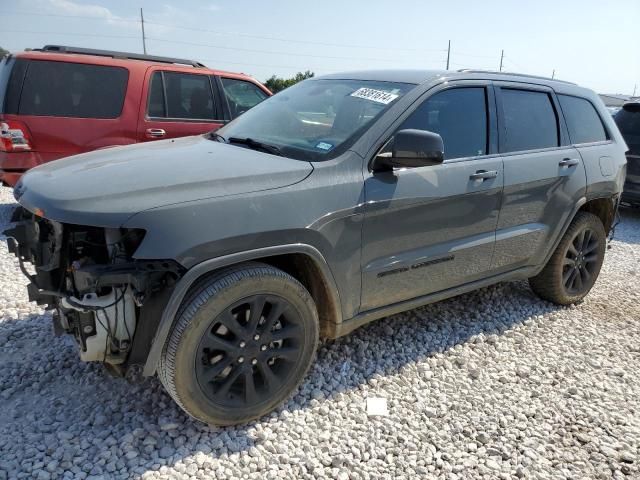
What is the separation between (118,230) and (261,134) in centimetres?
129

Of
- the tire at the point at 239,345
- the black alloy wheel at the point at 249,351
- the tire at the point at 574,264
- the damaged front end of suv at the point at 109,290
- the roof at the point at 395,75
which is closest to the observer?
the damaged front end of suv at the point at 109,290

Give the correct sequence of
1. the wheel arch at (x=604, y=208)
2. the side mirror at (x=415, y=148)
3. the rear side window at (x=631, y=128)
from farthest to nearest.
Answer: the rear side window at (x=631, y=128) → the wheel arch at (x=604, y=208) → the side mirror at (x=415, y=148)

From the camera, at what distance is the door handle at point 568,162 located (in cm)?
382

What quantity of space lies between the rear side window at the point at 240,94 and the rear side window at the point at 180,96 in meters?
0.27

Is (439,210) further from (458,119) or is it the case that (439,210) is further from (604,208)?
(604,208)

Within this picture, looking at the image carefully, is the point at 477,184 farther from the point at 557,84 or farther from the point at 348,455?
the point at 348,455

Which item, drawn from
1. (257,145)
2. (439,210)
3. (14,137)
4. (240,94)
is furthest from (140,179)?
(240,94)

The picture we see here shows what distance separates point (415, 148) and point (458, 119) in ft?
2.61

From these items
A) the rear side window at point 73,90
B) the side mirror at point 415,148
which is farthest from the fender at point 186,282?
the rear side window at point 73,90

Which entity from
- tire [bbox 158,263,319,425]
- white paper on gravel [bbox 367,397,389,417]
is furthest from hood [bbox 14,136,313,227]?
white paper on gravel [bbox 367,397,389,417]

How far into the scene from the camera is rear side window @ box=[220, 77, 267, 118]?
6.98 metres

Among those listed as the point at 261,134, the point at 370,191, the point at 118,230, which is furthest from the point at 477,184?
the point at 118,230

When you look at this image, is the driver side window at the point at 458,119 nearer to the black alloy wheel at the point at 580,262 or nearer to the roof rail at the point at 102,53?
the black alloy wheel at the point at 580,262

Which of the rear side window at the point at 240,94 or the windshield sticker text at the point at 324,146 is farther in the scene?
the rear side window at the point at 240,94
